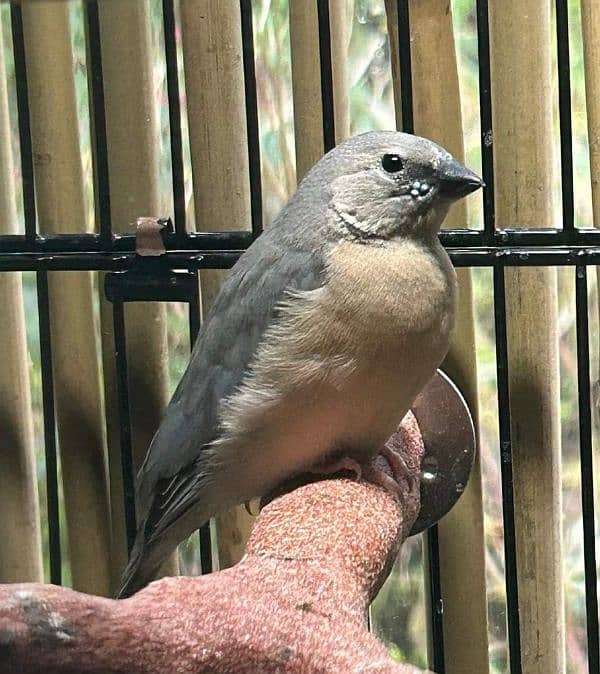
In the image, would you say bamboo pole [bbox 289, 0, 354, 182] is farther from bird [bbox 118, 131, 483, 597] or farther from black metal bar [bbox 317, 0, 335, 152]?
bird [bbox 118, 131, 483, 597]

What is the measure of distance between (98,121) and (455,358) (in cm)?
73

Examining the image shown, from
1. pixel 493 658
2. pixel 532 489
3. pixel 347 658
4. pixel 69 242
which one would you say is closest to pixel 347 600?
pixel 347 658

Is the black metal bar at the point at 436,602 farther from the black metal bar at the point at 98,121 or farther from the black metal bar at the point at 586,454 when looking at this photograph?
the black metal bar at the point at 98,121

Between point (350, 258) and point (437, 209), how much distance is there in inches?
5.7

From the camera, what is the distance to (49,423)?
1948 millimetres

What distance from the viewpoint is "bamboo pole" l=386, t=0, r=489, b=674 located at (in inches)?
71.4

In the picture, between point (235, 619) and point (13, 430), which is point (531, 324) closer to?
point (13, 430)

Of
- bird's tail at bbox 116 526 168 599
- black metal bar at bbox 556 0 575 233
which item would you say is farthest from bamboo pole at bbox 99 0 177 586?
black metal bar at bbox 556 0 575 233

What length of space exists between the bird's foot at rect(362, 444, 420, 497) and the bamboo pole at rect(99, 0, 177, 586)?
514 millimetres

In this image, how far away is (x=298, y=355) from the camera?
4.77ft

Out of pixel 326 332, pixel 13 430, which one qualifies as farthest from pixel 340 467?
pixel 13 430

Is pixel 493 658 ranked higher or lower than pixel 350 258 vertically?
lower

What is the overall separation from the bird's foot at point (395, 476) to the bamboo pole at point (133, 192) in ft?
1.69

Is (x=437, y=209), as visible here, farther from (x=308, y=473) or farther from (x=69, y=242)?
(x=69, y=242)
